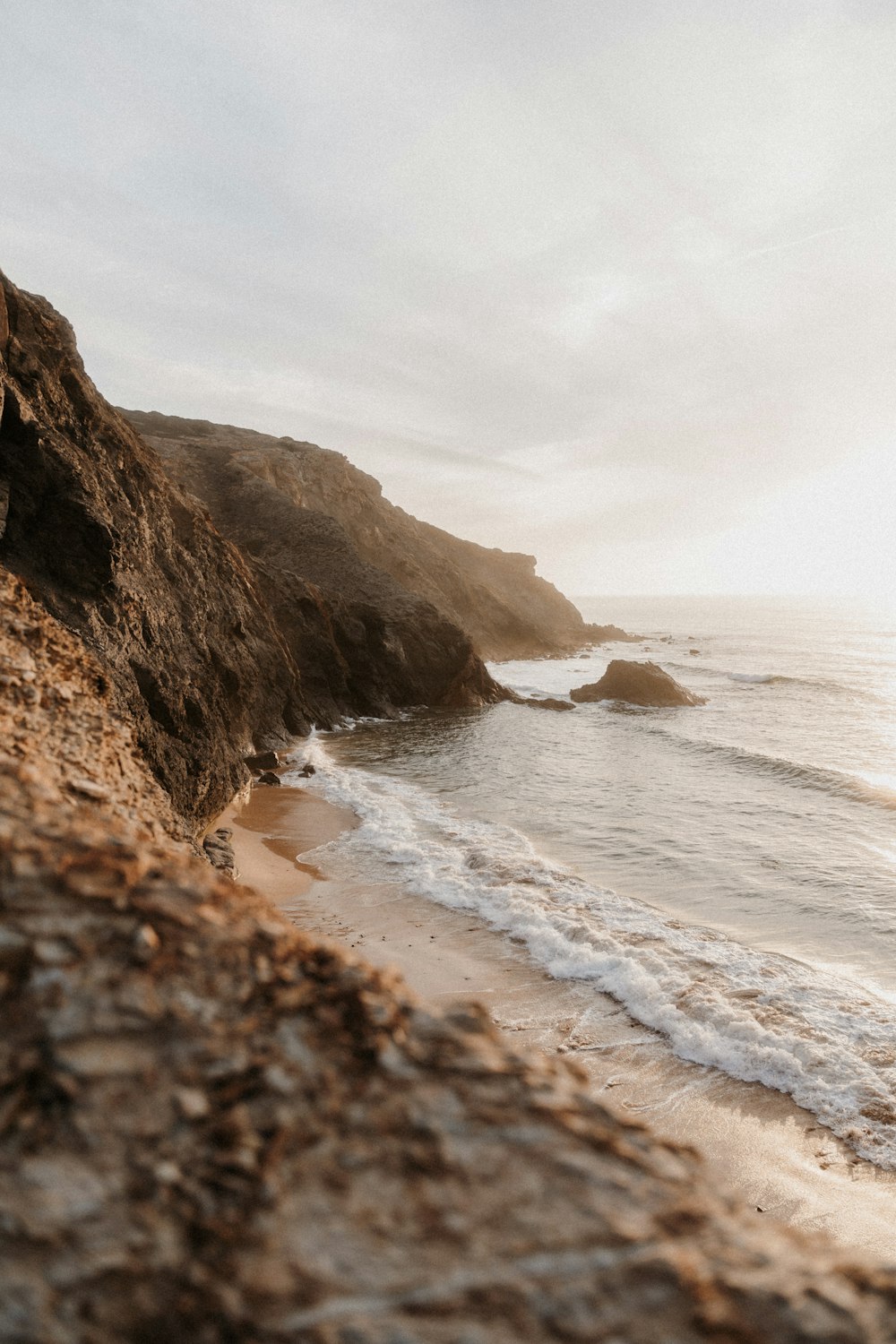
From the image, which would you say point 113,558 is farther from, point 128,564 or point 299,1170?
point 299,1170

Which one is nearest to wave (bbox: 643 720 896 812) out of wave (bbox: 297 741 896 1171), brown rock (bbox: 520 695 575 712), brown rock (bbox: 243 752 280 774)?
brown rock (bbox: 520 695 575 712)

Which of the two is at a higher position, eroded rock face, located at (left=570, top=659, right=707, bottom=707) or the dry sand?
eroded rock face, located at (left=570, top=659, right=707, bottom=707)

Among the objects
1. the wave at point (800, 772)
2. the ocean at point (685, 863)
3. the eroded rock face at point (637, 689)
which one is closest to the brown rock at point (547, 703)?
the eroded rock face at point (637, 689)

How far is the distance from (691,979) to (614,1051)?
2.26 meters

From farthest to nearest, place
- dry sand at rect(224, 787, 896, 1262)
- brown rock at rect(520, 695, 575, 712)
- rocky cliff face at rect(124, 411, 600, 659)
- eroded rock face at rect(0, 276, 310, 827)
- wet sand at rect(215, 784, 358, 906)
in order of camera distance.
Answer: rocky cliff face at rect(124, 411, 600, 659)
brown rock at rect(520, 695, 575, 712)
wet sand at rect(215, 784, 358, 906)
eroded rock face at rect(0, 276, 310, 827)
dry sand at rect(224, 787, 896, 1262)

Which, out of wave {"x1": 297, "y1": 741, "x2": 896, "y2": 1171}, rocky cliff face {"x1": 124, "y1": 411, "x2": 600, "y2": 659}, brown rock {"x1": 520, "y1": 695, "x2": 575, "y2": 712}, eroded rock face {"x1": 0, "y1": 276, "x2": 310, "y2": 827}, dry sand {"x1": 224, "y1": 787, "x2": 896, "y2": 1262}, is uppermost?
Result: rocky cliff face {"x1": 124, "y1": 411, "x2": 600, "y2": 659}

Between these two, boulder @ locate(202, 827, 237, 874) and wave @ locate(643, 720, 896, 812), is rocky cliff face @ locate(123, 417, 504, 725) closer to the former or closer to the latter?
wave @ locate(643, 720, 896, 812)

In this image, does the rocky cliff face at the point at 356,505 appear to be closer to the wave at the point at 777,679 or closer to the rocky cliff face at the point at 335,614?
the rocky cliff face at the point at 335,614

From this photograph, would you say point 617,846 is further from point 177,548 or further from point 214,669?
point 177,548

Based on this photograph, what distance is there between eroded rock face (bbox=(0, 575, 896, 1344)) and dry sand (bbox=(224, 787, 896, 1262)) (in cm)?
48

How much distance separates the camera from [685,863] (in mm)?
16078

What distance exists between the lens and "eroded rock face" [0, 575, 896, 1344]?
6.02ft

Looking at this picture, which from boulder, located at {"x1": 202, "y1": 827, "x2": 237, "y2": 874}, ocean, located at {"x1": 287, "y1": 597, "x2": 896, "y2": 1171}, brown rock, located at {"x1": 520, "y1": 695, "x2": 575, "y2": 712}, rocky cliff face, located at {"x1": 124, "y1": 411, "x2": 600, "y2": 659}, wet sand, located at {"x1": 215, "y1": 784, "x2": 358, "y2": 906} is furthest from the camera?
rocky cliff face, located at {"x1": 124, "y1": 411, "x2": 600, "y2": 659}

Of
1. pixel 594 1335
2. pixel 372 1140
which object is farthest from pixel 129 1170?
pixel 594 1335
